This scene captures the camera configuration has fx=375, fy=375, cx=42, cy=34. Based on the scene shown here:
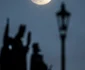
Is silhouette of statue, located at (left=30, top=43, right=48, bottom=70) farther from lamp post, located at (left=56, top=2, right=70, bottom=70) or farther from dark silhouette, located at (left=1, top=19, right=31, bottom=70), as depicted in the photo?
lamp post, located at (left=56, top=2, right=70, bottom=70)

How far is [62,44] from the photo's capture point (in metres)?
14.2

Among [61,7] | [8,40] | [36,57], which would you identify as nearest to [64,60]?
[61,7]

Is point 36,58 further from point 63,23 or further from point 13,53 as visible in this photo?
point 63,23

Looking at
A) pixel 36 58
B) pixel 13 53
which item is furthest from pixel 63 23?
pixel 13 53

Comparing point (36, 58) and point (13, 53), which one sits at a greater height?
point (13, 53)

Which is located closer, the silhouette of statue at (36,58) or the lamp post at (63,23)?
the lamp post at (63,23)

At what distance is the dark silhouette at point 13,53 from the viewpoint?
79.7 feet

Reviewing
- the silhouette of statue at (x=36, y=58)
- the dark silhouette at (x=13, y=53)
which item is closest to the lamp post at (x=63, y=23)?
the silhouette of statue at (x=36, y=58)

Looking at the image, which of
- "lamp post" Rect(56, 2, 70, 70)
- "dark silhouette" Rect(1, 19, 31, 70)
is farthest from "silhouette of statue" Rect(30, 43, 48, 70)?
"lamp post" Rect(56, 2, 70, 70)

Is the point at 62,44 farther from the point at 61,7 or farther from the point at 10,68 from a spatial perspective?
the point at 10,68

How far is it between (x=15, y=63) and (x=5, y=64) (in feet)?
2.20

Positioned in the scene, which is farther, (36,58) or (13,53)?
(13,53)

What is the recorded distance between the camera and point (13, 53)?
24547mm

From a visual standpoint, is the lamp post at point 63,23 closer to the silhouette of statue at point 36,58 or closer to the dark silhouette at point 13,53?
the silhouette of statue at point 36,58
